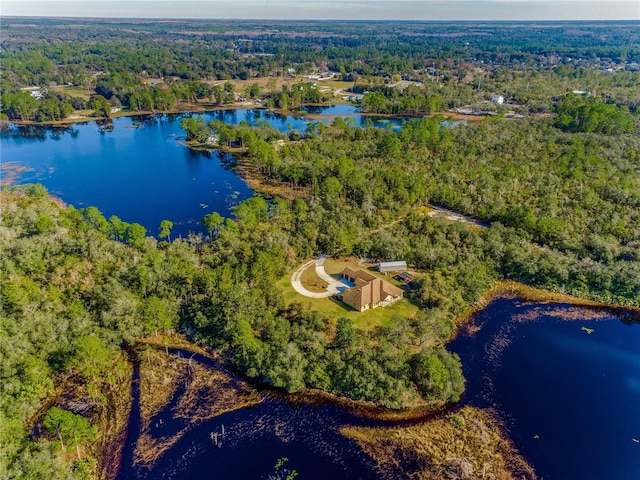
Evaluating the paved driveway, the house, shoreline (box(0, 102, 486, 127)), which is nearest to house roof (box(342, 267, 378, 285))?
the house

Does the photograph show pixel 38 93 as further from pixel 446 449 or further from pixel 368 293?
pixel 446 449

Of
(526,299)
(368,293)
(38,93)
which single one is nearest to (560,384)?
A: (526,299)

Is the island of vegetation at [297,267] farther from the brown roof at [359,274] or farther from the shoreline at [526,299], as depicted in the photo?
the brown roof at [359,274]

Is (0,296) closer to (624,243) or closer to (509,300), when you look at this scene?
(509,300)

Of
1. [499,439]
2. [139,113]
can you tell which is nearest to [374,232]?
[499,439]

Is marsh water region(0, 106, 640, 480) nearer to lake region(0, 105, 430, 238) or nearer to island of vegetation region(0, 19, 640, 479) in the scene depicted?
island of vegetation region(0, 19, 640, 479)
